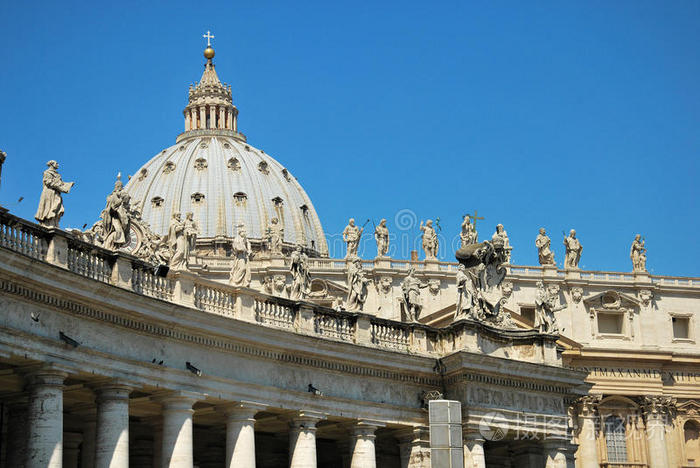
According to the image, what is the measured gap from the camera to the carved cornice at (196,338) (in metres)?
29.4

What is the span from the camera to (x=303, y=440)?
3681 cm

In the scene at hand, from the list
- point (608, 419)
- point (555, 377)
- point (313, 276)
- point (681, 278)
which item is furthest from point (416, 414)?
point (681, 278)

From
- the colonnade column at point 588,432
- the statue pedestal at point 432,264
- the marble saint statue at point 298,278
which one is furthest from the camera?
the statue pedestal at point 432,264

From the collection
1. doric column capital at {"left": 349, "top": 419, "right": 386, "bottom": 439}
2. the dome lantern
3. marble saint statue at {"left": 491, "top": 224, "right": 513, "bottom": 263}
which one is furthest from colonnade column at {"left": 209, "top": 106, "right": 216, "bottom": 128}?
doric column capital at {"left": 349, "top": 419, "right": 386, "bottom": 439}

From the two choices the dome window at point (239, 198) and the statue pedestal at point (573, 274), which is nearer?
the statue pedestal at point (573, 274)

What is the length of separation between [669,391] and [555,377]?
5621 centimetres

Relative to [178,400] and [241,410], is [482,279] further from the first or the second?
[178,400]

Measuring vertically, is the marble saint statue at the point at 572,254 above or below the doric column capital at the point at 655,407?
above

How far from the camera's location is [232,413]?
35.2m

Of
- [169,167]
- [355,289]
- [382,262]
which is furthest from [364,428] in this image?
Answer: [169,167]

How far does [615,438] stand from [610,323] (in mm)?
9123

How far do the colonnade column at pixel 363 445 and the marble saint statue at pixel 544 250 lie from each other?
59938 mm

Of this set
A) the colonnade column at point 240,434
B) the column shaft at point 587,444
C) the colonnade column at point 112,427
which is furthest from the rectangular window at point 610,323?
the colonnade column at point 112,427

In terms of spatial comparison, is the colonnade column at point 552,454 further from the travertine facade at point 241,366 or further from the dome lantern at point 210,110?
the dome lantern at point 210,110
